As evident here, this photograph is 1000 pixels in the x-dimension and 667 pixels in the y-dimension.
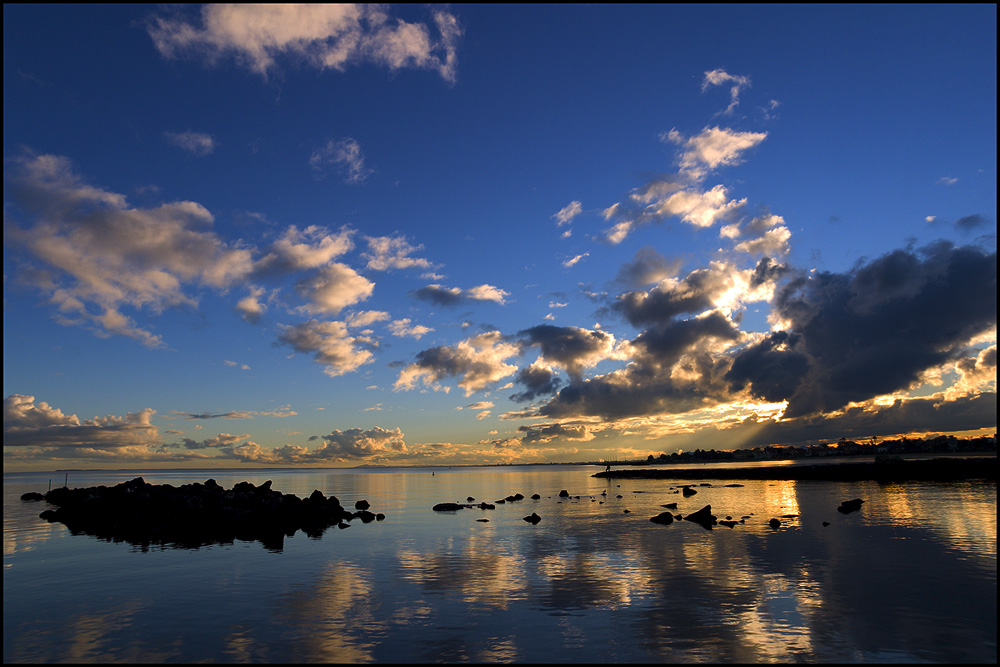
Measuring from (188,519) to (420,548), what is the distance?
30541mm

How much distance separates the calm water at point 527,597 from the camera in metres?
18.1

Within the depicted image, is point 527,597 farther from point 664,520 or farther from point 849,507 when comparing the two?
point 849,507

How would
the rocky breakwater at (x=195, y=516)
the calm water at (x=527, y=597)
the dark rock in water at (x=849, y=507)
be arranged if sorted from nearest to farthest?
the calm water at (x=527, y=597)
the rocky breakwater at (x=195, y=516)
the dark rock in water at (x=849, y=507)

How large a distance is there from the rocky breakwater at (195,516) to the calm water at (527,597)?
3.86 meters

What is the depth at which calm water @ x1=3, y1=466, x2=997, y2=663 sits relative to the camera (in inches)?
714

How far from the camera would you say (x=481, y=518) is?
59219mm

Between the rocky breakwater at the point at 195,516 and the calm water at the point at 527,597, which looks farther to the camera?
the rocky breakwater at the point at 195,516

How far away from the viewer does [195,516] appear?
5575 centimetres

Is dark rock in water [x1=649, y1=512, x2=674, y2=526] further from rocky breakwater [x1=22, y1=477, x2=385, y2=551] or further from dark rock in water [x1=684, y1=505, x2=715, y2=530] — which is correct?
rocky breakwater [x1=22, y1=477, x2=385, y2=551]

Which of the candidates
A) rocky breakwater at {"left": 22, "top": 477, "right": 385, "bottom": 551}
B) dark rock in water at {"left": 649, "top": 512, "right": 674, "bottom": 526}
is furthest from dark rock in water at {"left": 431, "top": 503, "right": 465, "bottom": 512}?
dark rock in water at {"left": 649, "top": 512, "right": 674, "bottom": 526}

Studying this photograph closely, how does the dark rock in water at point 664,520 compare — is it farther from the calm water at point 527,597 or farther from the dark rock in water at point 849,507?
the dark rock in water at point 849,507

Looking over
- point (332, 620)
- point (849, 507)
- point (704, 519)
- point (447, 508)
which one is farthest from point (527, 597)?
point (447, 508)

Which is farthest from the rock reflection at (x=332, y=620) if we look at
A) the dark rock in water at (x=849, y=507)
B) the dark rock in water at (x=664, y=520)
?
the dark rock in water at (x=849, y=507)

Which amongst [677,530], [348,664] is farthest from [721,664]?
[677,530]
